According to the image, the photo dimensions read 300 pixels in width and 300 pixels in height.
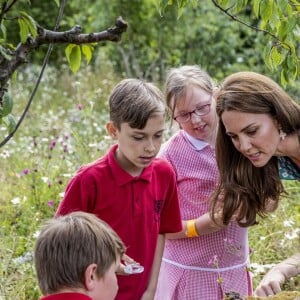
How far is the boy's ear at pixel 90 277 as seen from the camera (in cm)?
235

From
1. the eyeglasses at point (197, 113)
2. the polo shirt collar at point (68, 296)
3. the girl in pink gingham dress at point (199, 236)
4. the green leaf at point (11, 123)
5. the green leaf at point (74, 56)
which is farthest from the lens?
the girl in pink gingham dress at point (199, 236)

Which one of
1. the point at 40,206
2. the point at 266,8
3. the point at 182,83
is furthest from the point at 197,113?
the point at 40,206

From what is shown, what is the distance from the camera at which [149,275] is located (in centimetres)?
321

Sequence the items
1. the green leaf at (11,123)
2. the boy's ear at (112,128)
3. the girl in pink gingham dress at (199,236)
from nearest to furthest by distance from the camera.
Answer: the green leaf at (11,123)
the boy's ear at (112,128)
the girl in pink gingham dress at (199,236)

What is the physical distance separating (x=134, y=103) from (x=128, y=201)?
1.21 feet

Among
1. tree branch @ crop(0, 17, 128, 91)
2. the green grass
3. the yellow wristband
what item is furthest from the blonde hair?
tree branch @ crop(0, 17, 128, 91)

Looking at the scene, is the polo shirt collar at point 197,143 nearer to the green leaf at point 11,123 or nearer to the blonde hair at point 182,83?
the blonde hair at point 182,83

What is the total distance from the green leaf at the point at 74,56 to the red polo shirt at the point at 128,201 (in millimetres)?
485

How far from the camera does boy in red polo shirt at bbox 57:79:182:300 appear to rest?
300 centimetres

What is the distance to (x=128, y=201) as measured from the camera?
A: 3.07m

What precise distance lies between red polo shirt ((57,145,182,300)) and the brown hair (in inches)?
9.5

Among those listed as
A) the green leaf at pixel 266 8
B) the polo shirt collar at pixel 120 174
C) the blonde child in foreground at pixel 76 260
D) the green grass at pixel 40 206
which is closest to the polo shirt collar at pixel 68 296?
the blonde child in foreground at pixel 76 260

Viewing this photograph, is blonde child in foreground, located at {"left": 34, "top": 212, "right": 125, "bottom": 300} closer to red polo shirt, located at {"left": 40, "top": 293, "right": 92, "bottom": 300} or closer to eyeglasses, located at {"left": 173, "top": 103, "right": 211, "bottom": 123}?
red polo shirt, located at {"left": 40, "top": 293, "right": 92, "bottom": 300}

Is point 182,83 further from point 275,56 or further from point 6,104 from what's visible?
point 6,104
